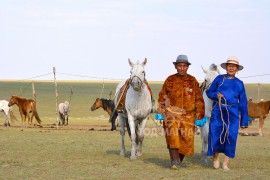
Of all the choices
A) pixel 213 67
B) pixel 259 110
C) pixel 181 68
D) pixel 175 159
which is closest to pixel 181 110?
pixel 181 68

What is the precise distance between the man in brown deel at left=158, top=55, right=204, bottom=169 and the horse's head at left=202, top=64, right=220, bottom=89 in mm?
919

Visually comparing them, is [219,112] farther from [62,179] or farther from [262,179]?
[62,179]

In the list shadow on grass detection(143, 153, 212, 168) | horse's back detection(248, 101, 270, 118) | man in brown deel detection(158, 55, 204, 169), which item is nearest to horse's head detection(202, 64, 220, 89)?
man in brown deel detection(158, 55, 204, 169)

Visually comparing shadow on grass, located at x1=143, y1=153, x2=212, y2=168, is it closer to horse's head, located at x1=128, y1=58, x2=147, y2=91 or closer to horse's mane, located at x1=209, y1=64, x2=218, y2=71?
horse's head, located at x1=128, y1=58, x2=147, y2=91

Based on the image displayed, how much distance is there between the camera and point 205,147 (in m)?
11.3

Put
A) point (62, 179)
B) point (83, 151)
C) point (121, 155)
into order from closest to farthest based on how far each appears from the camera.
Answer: point (62, 179), point (121, 155), point (83, 151)

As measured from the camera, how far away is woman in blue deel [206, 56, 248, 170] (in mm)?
9781

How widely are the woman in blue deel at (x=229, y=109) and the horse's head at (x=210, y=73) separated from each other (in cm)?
99

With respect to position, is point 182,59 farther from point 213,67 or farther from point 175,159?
point 175,159

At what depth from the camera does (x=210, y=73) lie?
10992 mm

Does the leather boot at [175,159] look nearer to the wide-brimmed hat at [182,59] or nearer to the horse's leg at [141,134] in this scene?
the wide-brimmed hat at [182,59]

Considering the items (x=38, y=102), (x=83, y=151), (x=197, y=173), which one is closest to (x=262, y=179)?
(x=197, y=173)

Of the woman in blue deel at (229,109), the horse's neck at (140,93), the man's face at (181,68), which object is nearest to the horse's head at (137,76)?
the horse's neck at (140,93)

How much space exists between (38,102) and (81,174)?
4424 cm
